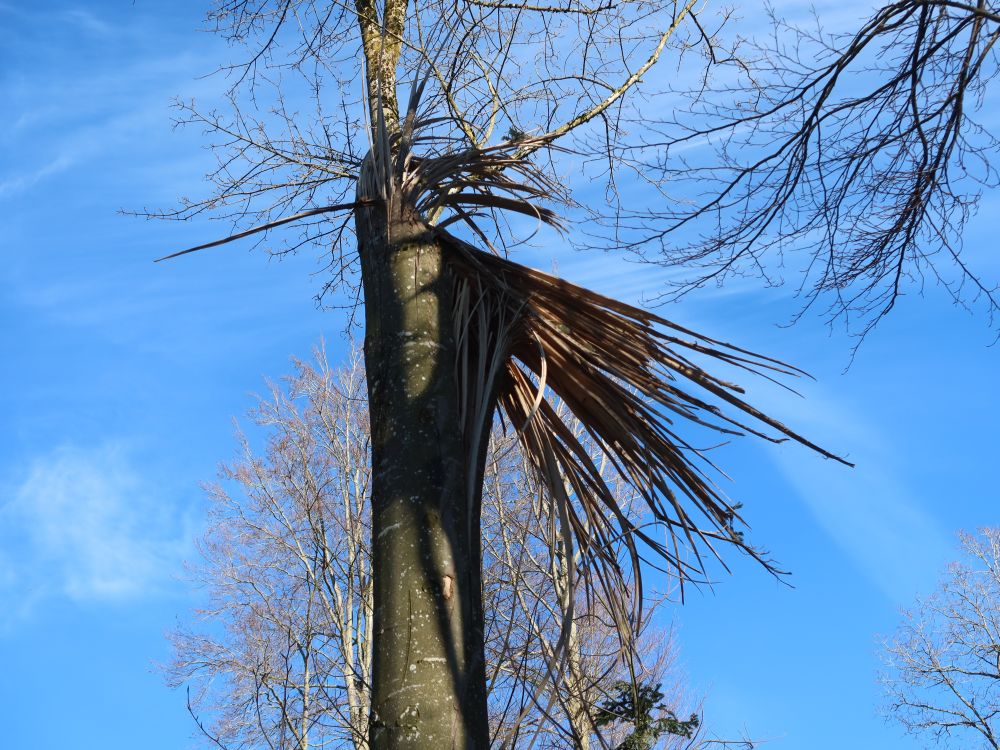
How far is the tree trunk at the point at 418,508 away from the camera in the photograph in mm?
1649

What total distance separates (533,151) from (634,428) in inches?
33.2

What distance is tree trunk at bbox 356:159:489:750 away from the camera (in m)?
1.65

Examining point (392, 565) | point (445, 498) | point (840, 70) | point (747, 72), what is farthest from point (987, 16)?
point (392, 565)

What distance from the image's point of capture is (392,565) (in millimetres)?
1780

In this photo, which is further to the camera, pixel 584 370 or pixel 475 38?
pixel 475 38

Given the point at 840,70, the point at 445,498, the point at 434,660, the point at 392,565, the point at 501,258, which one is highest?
the point at 840,70

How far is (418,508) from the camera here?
1.81 m

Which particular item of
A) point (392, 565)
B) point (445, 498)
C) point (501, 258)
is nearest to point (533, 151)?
point (501, 258)

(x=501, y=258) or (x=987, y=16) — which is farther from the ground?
(x=987, y=16)

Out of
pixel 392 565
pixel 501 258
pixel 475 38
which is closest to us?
pixel 392 565

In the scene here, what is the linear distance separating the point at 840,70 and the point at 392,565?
94.0 inches

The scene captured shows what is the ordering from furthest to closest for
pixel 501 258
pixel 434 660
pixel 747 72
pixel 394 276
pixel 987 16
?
pixel 747 72, pixel 987 16, pixel 501 258, pixel 394 276, pixel 434 660

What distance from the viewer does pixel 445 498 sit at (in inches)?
72.8

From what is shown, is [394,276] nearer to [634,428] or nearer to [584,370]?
[584,370]
